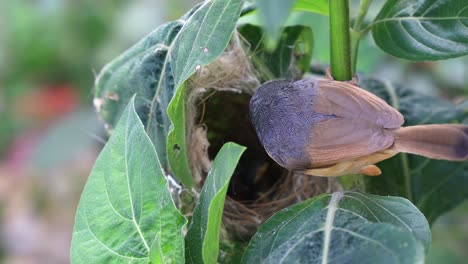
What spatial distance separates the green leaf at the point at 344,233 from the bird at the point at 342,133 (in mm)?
93

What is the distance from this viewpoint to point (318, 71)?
1509mm

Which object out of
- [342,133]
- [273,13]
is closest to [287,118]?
[342,133]

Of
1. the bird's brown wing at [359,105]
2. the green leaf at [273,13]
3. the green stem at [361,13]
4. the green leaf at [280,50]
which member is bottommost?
the bird's brown wing at [359,105]

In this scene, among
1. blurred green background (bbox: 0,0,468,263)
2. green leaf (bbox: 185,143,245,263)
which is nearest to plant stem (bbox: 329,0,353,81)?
green leaf (bbox: 185,143,245,263)

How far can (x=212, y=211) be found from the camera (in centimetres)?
88

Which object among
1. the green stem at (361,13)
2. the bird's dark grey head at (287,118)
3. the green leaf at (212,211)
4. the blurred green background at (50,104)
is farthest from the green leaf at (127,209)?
the blurred green background at (50,104)

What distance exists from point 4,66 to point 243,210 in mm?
2137

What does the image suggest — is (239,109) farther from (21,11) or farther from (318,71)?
(21,11)

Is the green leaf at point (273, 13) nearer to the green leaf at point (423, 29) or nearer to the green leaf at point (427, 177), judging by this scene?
the green leaf at point (423, 29)

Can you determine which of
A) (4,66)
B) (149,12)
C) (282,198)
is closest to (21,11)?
(4,66)

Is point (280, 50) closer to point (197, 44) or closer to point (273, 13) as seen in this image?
point (197, 44)

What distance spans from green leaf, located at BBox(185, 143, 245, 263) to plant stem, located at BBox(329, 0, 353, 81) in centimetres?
25

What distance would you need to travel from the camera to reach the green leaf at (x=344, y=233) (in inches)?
32.2

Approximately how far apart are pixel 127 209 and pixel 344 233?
1.00 feet
